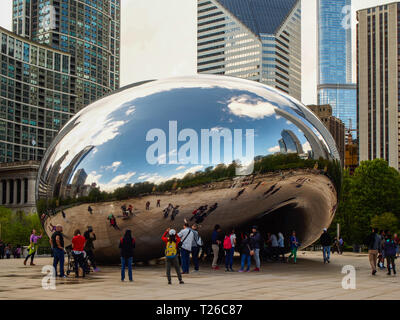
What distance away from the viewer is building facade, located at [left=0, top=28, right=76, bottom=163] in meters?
154

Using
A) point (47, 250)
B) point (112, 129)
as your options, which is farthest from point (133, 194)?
point (47, 250)

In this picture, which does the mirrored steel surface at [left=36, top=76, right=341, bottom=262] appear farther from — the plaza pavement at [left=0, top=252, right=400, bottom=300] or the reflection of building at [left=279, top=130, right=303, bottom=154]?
the plaza pavement at [left=0, top=252, right=400, bottom=300]

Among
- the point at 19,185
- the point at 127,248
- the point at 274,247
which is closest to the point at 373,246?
the point at 274,247

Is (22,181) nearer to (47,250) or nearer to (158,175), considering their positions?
(47,250)

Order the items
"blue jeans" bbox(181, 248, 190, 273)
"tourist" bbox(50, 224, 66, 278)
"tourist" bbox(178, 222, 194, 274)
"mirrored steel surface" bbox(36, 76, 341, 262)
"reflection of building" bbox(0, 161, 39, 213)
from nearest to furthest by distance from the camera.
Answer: "tourist" bbox(50, 224, 66, 278), "tourist" bbox(178, 222, 194, 274), "mirrored steel surface" bbox(36, 76, 341, 262), "blue jeans" bbox(181, 248, 190, 273), "reflection of building" bbox(0, 161, 39, 213)

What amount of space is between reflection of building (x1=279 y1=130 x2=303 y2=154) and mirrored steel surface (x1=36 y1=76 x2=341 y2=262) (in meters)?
0.03

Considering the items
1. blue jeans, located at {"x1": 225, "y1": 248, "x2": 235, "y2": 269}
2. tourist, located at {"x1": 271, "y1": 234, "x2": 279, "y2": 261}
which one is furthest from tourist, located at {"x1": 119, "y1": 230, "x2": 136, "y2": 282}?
tourist, located at {"x1": 271, "y1": 234, "x2": 279, "y2": 261}

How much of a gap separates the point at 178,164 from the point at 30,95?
158 meters

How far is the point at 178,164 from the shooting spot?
52.6 feet

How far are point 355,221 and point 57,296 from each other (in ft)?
149

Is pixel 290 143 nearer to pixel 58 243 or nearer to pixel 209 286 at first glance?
pixel 209 286

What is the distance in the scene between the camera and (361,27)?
592 ft

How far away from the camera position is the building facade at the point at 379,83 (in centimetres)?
17125

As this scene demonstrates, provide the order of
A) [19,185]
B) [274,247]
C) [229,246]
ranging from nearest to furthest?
[229,246]
[274,247]
[19,185]
